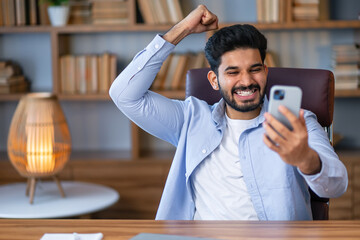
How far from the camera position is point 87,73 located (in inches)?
129

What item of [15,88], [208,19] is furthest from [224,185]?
[15,88]

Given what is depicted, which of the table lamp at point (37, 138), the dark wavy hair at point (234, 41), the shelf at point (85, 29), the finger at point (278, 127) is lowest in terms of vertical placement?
the table lamp at point (37, 138)

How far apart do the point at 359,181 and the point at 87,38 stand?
71.2 inches

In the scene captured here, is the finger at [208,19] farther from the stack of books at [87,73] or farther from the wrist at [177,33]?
the stack of books at [87,73]

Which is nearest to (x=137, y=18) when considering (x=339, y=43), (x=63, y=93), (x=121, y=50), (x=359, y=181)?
(x=121, y=50)

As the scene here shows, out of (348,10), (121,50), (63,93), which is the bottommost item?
(63,93)

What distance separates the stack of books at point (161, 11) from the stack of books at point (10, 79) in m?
0.86

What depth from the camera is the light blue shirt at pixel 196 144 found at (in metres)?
1.61

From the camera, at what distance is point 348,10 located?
10.9 ft

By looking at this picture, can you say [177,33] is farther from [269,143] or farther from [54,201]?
[54,201]

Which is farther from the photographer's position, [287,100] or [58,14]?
[58,14]

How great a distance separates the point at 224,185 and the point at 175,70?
5.31ft

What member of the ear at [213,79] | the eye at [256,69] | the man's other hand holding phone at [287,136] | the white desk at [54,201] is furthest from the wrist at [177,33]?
the white desk at [54,201]

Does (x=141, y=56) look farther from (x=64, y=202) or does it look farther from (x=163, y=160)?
(x=163, y=160)
